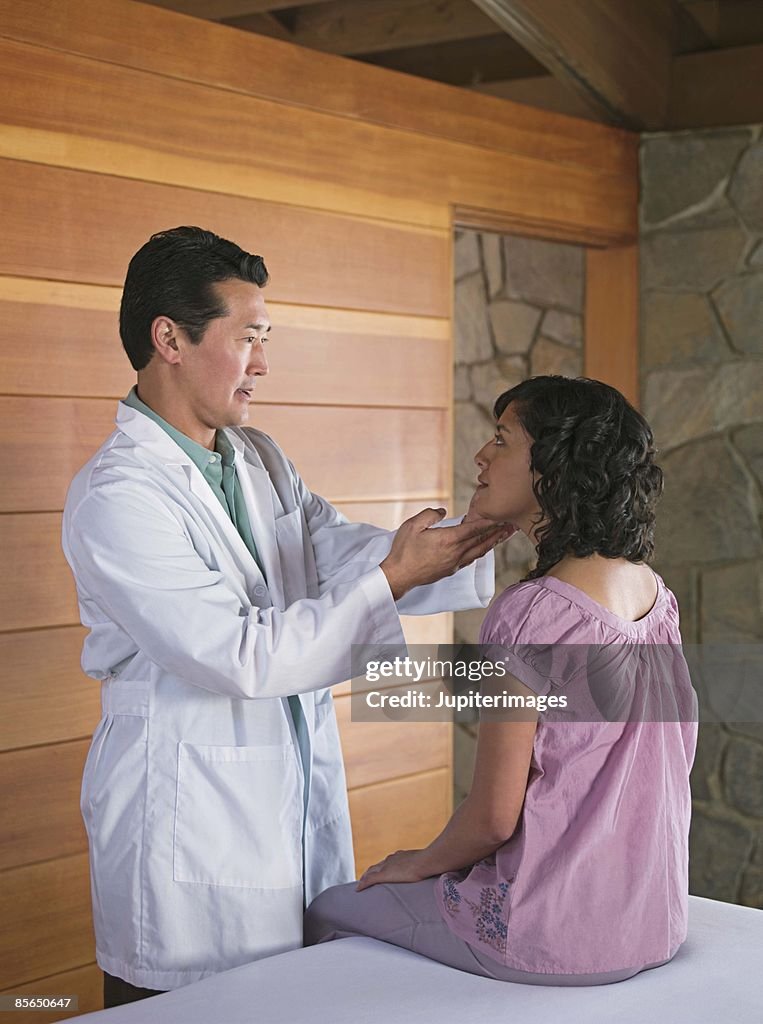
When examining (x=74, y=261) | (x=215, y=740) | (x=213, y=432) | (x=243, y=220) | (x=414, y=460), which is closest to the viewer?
(x=215, y=740)

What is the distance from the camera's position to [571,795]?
1.69m

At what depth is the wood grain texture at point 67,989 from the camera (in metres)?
2.40

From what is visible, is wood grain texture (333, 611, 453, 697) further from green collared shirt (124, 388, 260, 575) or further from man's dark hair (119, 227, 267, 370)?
man's dark hair (119, 227, 267, 370)

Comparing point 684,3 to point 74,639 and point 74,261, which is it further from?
point 74,639

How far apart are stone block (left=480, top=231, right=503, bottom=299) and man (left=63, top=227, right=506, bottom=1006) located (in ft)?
8.25

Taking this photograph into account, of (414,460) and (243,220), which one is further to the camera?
(414,460)

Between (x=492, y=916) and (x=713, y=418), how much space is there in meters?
2.22

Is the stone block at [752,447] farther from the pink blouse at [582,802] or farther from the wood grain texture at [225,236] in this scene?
the pink blouse at [582,802]

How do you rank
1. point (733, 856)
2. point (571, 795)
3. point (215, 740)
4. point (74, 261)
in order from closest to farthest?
1. point (571, 795)
2. point (215, 740)
3. point (74, 261)
4. point (733, 856)

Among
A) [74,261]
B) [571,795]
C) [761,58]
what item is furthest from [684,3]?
[571,795]

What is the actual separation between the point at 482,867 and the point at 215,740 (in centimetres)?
43

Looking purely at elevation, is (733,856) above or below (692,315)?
below

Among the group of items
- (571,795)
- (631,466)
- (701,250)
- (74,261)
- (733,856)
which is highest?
(701,250)

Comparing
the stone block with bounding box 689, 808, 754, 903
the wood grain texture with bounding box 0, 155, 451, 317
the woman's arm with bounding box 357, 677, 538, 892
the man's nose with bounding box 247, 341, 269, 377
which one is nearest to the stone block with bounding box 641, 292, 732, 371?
the wood grain texture with bounding box 0, 155, 451, 317
